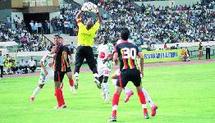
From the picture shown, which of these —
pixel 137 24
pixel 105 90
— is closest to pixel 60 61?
pixel 105 90

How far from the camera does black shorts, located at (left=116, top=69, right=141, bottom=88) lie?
58.9 feet

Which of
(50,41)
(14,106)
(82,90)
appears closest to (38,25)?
(50,41)

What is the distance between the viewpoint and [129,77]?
18.0 metres

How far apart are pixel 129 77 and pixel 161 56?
43.9 m

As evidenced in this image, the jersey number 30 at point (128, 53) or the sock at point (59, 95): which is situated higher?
the jersey number 30 at point (128, 53)

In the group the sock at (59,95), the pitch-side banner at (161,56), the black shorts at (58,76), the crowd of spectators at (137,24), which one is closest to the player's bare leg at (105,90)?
the black shorts at (58,76)

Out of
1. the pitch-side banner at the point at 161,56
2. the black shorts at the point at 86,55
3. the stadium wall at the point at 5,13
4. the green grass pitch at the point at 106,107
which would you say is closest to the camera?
the green grass pitch at the point at 106,107

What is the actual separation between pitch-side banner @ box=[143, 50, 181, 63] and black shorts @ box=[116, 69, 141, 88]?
139 feet

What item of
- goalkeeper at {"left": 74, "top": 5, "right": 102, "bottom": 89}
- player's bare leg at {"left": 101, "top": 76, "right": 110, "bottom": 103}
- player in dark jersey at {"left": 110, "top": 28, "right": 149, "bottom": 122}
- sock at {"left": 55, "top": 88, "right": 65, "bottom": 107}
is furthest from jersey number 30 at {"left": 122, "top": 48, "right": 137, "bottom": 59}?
goalkeeper at {"left": 74, "top": 5, "right": 102, "bottom": 89}

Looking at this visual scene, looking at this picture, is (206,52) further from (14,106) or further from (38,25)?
(14,106)

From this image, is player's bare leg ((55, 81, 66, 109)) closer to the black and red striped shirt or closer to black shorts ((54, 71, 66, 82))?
black shorts ((54, 71, 66, 82))

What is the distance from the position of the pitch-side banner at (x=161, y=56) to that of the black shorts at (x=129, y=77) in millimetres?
42468

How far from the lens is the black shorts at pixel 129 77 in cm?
1794

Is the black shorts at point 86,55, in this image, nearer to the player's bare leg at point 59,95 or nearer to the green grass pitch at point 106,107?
the green grass pitch at point 106,107
